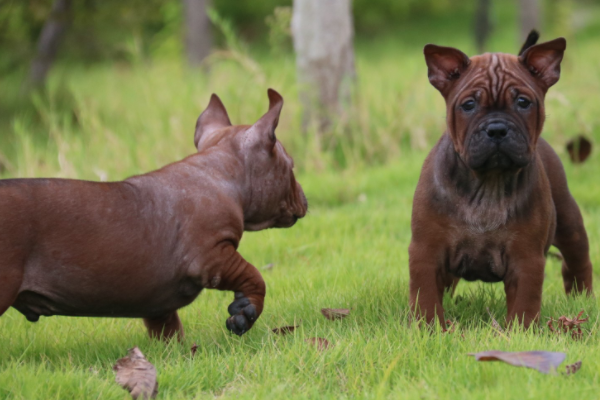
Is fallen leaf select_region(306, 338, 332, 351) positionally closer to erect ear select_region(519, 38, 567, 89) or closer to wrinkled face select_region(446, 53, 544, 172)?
wrinkled face select_region(446, 53, 544, 172)

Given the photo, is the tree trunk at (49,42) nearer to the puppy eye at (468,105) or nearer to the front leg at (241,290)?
the front leg at (241,290)

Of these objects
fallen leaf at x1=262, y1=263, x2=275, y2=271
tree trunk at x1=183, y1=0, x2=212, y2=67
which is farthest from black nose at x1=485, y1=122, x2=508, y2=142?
tree trunk at x1=183, y1=0, x2=212, y2=67

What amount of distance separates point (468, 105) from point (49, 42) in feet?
38.9

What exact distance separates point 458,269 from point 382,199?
12.5 ft

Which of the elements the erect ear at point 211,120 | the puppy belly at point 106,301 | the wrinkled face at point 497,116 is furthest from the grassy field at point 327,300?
the erect ear at point 211,120

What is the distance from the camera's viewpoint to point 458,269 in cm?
441

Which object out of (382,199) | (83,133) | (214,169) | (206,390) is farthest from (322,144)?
(206,390)

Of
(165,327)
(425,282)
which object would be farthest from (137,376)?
(425,282)

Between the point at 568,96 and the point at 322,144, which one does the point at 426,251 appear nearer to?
the point at 322,144

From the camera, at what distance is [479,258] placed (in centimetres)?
433

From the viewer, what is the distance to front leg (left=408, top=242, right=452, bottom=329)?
4.34 meters

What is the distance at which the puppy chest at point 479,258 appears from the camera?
430 centimetres

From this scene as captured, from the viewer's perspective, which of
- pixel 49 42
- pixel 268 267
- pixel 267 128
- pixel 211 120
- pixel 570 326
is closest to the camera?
pixel 570 326

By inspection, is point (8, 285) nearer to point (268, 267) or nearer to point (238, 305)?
point (238, 305)
